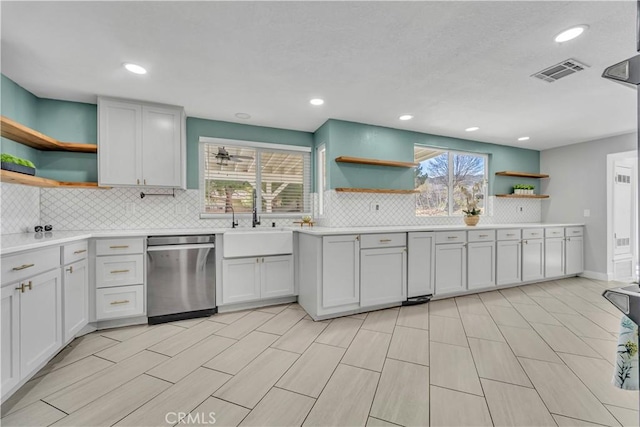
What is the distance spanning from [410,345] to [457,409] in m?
0.76

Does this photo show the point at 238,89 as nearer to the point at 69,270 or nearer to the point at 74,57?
the point at 74,57

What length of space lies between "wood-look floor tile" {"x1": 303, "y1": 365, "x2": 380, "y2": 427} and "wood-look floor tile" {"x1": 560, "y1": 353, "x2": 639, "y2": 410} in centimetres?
138

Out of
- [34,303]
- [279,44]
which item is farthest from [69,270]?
[279,44]

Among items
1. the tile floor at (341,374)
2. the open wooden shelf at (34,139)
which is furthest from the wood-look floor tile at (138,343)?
the open wooden shelf at (34,139)

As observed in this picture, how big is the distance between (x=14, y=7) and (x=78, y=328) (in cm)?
239

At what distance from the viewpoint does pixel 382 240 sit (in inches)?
124

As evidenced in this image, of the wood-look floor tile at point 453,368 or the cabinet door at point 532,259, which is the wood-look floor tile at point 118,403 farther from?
the cabinet door at point 532,259

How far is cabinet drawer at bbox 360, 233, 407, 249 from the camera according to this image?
307 cm

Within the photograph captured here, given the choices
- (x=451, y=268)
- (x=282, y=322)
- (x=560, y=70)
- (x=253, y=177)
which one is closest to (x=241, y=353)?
→ (x=282, y=322)

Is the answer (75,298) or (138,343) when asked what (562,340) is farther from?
(75,298)

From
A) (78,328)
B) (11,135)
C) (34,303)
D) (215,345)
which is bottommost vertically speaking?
(215,345)

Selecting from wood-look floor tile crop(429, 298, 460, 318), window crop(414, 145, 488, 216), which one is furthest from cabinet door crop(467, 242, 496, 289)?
window crop(414, 145, 488, 216)

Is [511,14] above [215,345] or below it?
above

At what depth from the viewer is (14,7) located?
1700mm
